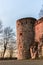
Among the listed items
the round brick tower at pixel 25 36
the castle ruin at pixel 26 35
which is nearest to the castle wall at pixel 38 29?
the castle ruin at pixel 26 35

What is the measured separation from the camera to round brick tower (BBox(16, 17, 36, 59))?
38500 millimetres

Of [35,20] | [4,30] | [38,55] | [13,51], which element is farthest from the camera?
[13,51]

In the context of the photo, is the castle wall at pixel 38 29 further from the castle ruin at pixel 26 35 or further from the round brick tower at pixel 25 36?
the round brick tower at pixel 25 36

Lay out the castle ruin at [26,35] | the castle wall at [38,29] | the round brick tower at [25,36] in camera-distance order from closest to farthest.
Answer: the castle wall at [38,29] → the castle ruin at [26,35] → the round brick tower at [25,36]

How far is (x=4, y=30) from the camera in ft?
177

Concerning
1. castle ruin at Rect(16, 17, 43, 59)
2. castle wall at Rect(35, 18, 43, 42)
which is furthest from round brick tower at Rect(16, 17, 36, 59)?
castle wall at Rect(35, 18, 43, 42)

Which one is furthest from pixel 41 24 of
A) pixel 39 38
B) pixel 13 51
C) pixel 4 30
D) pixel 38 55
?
pixel 13 51

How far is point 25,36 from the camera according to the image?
3872 centimetres

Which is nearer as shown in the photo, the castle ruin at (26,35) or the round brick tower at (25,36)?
the castle ruin at (26,35)

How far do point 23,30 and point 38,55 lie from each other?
241 inches

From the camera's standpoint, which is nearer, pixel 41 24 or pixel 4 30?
pixel 41 24


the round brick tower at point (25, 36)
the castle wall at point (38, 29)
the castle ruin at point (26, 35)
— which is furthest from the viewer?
the round brick tower at point (25, 36)

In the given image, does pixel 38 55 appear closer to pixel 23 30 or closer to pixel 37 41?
pixel 37 41

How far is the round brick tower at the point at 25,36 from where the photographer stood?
3850cm
